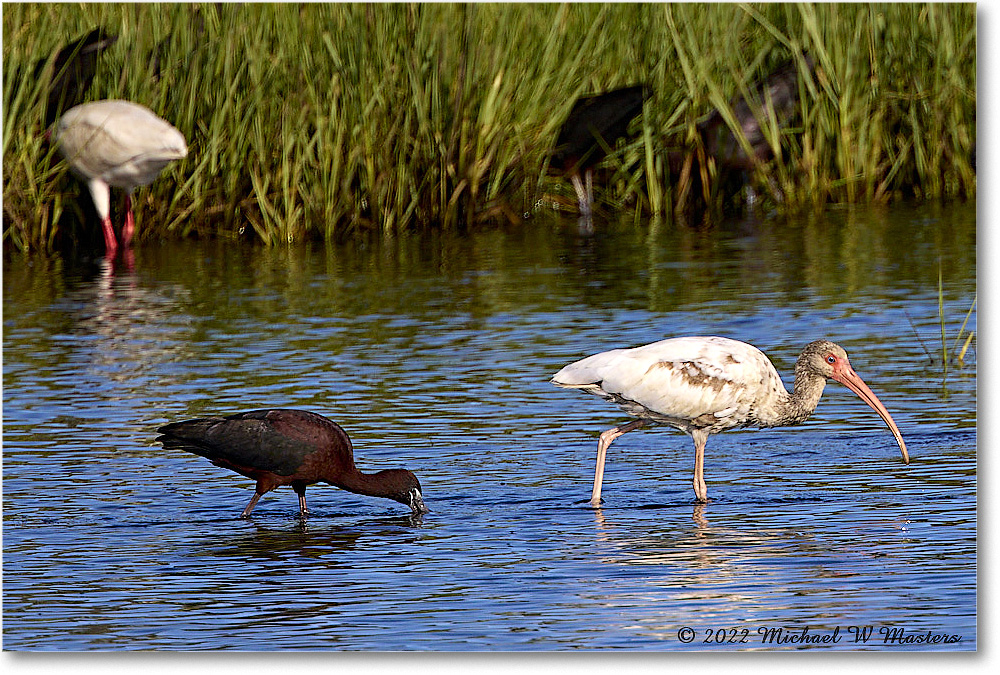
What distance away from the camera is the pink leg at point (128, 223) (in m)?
10.1

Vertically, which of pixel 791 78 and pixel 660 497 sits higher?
pixel 791 78

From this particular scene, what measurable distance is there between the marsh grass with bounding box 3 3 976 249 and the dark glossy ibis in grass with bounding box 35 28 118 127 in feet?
0.25

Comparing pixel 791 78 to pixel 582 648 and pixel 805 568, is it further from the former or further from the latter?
pixel 582 648

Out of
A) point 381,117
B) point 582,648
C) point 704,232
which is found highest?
point 381,117

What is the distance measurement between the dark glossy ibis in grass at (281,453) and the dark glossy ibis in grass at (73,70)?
2341mm

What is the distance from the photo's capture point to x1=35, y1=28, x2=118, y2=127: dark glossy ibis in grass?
8508 millimetres

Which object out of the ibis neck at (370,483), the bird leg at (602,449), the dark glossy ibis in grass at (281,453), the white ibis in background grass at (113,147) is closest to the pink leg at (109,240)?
the white ibis in background grass at (113,147)

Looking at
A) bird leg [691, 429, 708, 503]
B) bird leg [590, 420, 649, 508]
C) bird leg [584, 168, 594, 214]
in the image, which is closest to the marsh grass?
bird leg [584, 168, 594, 214]

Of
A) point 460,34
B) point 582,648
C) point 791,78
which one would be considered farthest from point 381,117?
point 582,648

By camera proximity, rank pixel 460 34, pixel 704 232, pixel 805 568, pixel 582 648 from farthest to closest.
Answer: pixel 704 232, pixel 460 34, pixel 805 568, pixel 582 648

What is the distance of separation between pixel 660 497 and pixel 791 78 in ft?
10.1

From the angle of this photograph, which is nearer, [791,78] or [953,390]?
[953,390]

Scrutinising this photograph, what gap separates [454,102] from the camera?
400 inches

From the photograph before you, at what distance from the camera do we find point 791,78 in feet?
30.5
